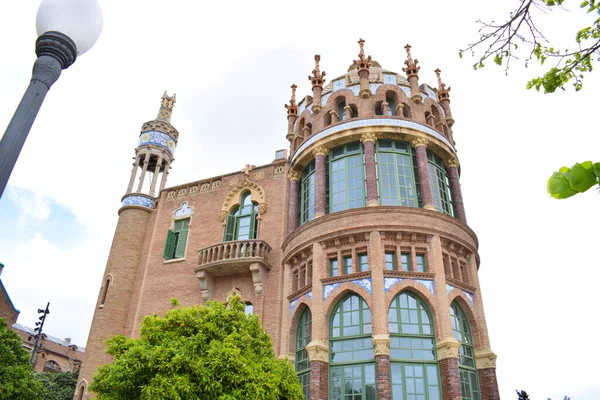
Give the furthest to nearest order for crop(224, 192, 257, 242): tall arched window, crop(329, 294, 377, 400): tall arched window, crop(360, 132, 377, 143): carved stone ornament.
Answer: crop(224, 192, 257, 242): tall arched window → crop(360, 132, 377, 143): carved stone ornament → crop(329, 294, 377, 400): tall arched window

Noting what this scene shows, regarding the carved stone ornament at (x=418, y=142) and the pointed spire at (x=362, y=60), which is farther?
the pointed spire at (x=362, y=60)

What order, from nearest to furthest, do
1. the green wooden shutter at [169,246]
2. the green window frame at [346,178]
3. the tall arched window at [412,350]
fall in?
the tall arched window at [412,350], the green window frame at [346,178], the green wooden shutter at [169,246]

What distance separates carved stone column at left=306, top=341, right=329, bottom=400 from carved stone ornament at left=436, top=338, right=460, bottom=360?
3.84 meters

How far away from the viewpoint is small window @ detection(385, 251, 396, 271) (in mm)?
Answer: 18066

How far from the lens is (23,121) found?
16.8 feet

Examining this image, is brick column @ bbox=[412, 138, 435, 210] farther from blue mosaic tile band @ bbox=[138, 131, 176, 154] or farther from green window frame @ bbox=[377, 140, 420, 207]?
blue mosaic tile band @ bbox=[138, 131, 176, 154]

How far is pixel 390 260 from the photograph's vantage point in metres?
18.3

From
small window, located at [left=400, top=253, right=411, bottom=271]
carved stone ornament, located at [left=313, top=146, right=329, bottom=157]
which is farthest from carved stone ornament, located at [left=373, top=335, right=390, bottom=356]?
carved stone ornament, located at [left=313, top=146, right=329, bottom=157]

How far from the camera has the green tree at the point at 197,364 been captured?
1113 centimetres

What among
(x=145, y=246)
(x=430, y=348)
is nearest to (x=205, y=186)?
(x=145, y=246)

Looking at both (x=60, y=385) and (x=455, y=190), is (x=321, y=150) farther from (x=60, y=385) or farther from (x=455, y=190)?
(x=60, y=385)

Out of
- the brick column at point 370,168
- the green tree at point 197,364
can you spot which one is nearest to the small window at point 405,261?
the brick column at point 370,168

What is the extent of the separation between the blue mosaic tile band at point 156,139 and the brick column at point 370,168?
1362cm

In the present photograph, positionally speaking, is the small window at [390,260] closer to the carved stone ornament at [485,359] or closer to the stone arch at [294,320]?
the stone arch at [294,320]
